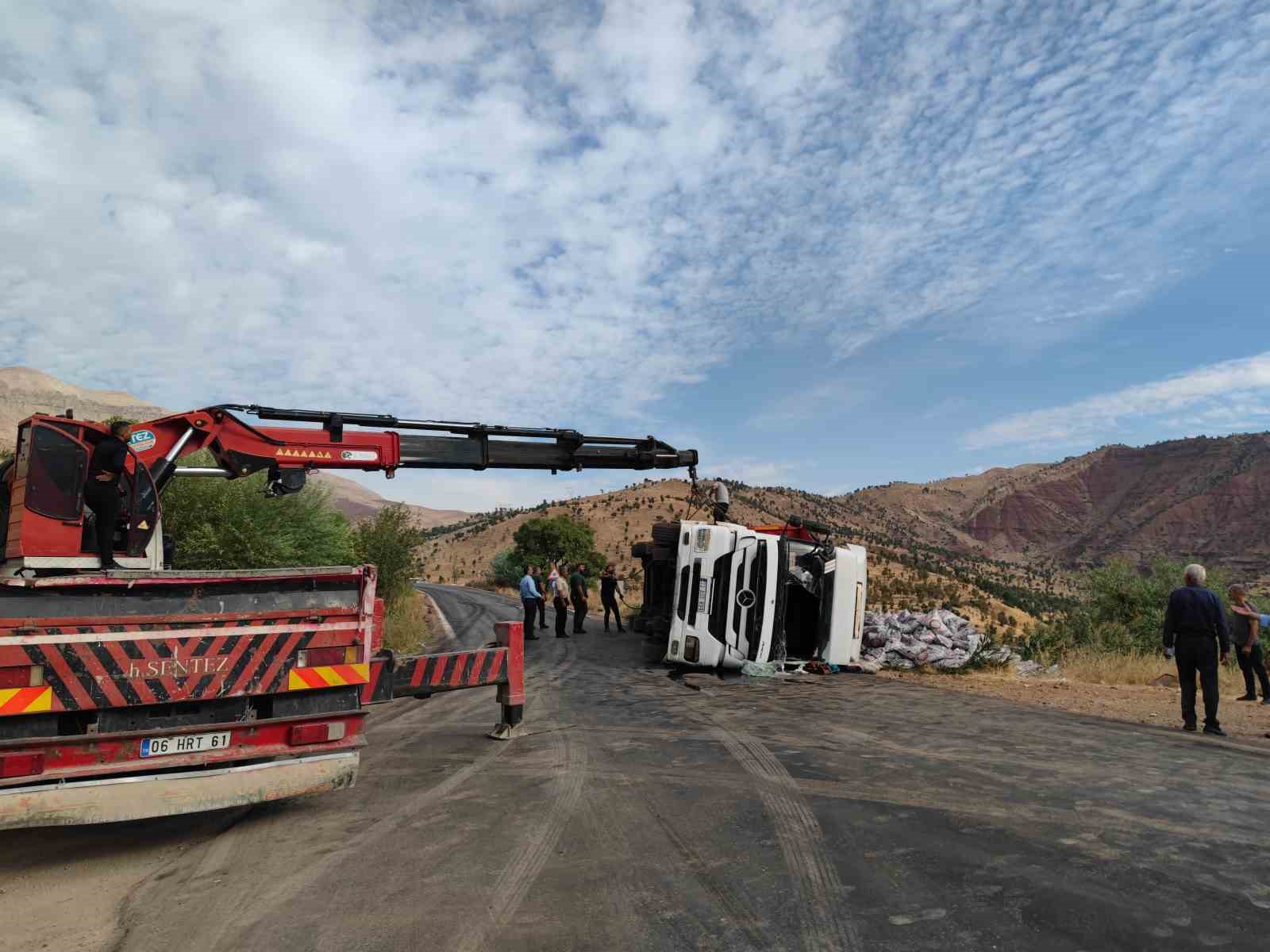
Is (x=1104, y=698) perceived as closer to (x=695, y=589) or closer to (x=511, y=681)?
(x=695, y=589)

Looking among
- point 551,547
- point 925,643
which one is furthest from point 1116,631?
point 551,547

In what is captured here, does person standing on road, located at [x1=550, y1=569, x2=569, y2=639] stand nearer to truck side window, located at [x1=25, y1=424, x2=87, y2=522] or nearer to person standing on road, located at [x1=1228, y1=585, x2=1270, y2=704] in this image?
person standing on road, located at [x1=1228, y1=585, x2=1270, y2=704]

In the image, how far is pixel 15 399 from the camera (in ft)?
381

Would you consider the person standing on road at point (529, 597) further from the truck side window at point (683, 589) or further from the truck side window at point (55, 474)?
the truck side window at point (55, 474)

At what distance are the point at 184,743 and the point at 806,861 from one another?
12.6 feet

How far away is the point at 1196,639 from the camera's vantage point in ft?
26.6

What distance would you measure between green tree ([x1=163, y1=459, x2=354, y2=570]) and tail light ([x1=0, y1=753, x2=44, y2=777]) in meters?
9.14

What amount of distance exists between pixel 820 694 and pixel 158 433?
28.4 feet

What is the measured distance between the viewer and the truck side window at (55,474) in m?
5.71

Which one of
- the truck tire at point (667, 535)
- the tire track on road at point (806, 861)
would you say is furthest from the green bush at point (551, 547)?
the tire track on road at point (806, 861)

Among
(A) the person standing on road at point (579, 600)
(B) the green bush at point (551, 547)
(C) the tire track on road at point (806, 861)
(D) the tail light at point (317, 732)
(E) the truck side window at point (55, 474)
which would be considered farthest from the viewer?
(B) the green bush at point (551, 547)

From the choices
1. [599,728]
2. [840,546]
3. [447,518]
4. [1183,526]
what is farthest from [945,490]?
[447,518]

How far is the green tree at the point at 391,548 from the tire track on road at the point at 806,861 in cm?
1631

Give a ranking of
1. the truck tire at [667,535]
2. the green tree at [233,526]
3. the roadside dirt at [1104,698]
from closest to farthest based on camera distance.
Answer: the roadside dirt at [1104,698]
the green tree at [233,526]
the truck tire at [667,535]
